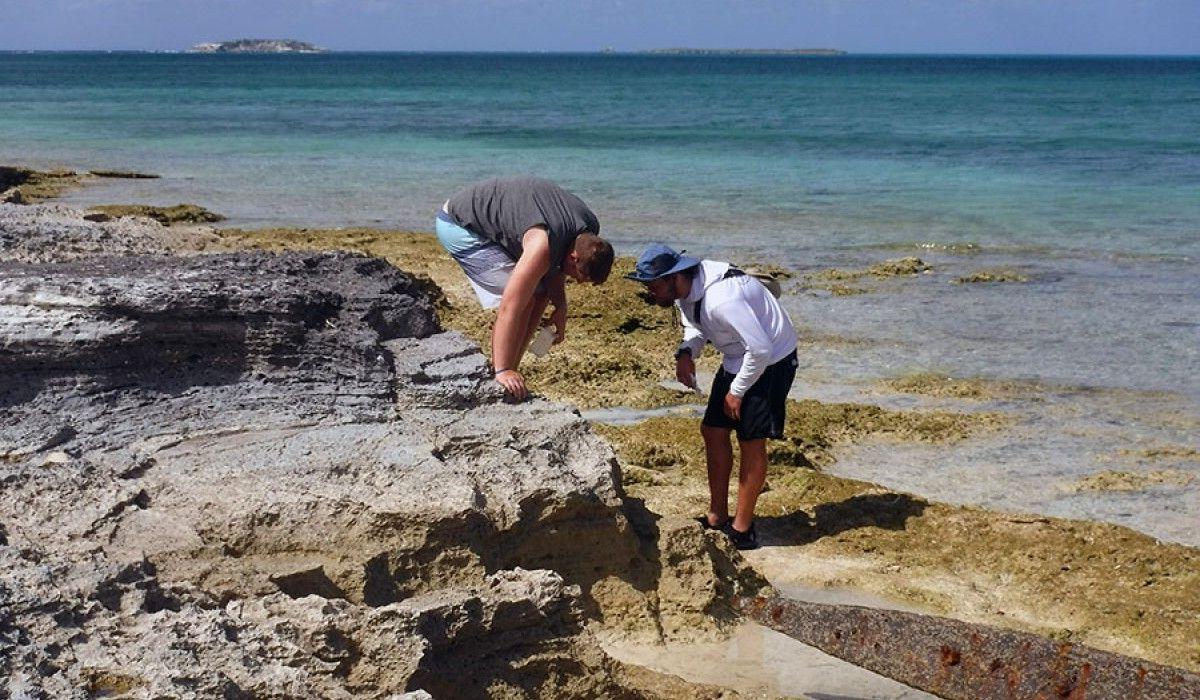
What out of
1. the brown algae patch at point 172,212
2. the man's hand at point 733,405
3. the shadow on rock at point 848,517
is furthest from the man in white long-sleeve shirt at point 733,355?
the brown algae patch at point 172,212

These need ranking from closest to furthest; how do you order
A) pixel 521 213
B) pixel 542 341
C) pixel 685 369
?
pixel 521 213 < pixel 542 341 < pixel 685 369

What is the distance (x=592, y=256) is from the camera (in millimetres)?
5402

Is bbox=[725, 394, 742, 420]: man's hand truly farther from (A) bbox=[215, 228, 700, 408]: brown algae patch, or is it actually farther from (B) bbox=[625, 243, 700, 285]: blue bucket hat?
(A) bbox=[215, 228, 700, 408]: brown algae patch

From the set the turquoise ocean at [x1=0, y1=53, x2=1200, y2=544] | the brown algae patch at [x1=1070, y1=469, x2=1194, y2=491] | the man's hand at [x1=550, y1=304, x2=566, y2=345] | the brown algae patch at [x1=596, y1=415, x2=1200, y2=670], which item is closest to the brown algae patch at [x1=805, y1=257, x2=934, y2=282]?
the turquoise ocean at [x1=0, y1=53, x2=1200, y2=544]

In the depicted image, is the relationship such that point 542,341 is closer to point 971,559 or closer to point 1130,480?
point 971,559

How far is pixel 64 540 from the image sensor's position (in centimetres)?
391

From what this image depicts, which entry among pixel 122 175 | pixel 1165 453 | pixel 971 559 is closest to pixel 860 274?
pixel 1165 453

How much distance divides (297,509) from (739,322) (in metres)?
2.20

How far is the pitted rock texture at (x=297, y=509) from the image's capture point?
10.9 feet

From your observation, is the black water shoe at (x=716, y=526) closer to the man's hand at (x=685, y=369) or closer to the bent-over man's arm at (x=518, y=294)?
the man's hand at (x=685, y=369)

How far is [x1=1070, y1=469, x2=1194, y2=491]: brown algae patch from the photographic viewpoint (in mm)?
7262

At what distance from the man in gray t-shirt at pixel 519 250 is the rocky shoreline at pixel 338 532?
249mm

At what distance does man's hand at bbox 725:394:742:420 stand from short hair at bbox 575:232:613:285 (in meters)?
0.88

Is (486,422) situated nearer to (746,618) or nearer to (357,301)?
(357,301)
